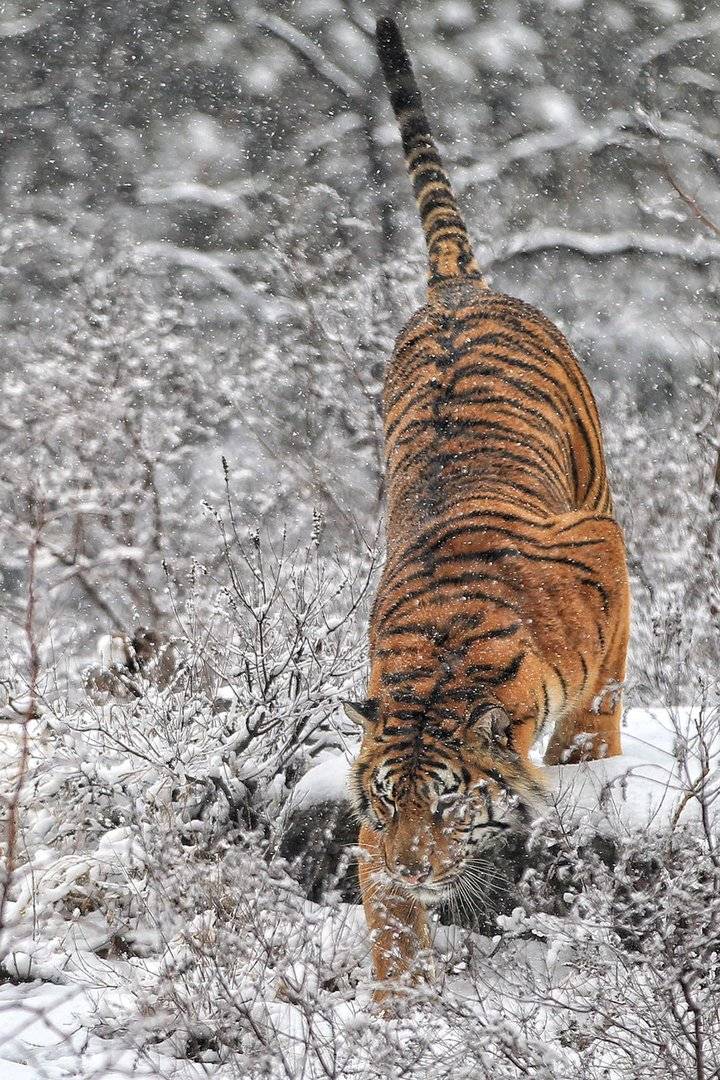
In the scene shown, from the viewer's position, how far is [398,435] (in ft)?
15.6

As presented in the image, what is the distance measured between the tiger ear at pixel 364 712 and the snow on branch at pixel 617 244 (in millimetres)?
13980

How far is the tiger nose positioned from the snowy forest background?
0.26 m

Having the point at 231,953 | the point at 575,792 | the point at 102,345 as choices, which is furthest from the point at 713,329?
the point at 231,953

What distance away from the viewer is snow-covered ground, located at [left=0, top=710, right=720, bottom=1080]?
8.91 feet

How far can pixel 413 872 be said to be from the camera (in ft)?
9.92

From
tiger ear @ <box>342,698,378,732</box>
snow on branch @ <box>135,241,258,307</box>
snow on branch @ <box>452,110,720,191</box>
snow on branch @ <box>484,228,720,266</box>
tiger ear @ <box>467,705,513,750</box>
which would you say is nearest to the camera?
tiger ear @ <box>467,705,513,750</box>

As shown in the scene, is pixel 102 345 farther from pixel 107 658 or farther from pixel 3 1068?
pixel 3 1068

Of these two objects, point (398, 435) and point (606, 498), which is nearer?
point (398, 435)

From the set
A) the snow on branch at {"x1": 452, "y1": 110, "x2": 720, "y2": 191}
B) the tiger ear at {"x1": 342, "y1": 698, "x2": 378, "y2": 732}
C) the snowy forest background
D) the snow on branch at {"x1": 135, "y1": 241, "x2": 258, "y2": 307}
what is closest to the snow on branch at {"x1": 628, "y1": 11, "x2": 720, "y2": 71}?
the snowy forest background

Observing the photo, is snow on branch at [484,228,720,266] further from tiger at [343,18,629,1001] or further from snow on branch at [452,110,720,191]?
tiger at [343,18,629,1001]

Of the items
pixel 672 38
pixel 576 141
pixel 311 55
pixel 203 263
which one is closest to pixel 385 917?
pixel 203 263

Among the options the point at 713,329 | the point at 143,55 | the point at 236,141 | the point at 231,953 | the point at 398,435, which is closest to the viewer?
the point at 231,953

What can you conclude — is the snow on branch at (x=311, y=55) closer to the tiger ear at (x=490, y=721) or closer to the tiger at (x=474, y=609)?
the tiger at (x=474, y=609)

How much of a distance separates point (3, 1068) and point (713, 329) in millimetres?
12857
